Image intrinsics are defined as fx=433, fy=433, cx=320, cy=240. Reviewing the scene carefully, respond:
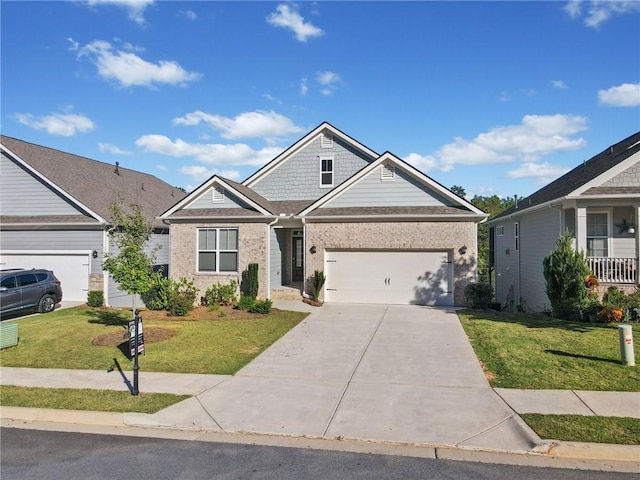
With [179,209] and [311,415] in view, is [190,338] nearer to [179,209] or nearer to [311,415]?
[311,415]

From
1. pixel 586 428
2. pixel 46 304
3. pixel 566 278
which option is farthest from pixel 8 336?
pixel 566 278

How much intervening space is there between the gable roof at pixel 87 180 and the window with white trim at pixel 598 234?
17.5m

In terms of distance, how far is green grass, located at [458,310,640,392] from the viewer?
778 cm

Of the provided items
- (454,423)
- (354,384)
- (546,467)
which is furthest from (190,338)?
(546,467)

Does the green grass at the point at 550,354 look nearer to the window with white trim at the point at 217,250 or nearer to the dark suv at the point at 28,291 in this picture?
the window with white trim at the point at 217,250

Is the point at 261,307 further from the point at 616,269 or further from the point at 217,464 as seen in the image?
the point at 616,269

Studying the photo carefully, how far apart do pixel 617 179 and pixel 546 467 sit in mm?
12822

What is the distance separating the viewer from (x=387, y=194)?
1747 cm

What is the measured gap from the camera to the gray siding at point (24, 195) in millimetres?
18938

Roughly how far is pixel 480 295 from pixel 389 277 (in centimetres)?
347

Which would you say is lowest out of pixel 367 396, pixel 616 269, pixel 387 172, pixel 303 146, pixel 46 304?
pixel 367 396

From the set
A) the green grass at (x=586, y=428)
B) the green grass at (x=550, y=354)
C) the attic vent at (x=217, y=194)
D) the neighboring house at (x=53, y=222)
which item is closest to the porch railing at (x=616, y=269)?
the green grass at (x=550, y=354)

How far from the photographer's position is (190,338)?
1175cm

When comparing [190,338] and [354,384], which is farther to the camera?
[190,338]
